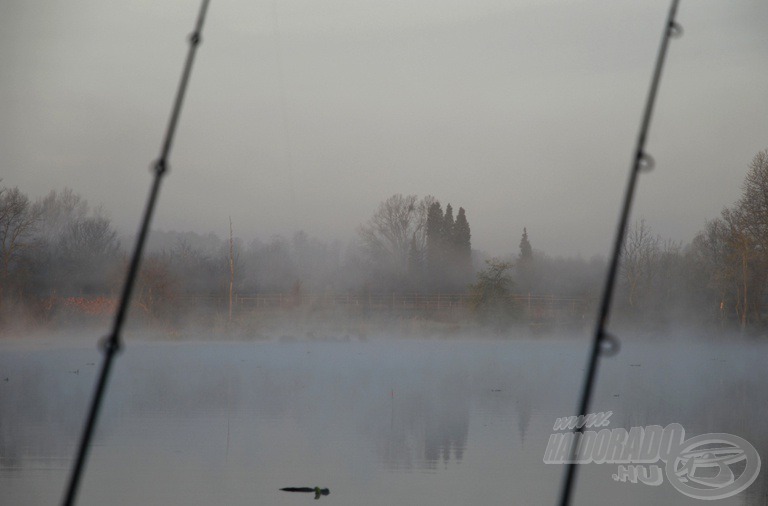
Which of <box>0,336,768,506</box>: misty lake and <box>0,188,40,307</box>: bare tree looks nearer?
<box>0,336,768,506</box>: misty lake

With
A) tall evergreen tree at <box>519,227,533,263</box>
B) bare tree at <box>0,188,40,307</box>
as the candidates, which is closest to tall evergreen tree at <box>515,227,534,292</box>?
tall evergreen tree at <box>519,227,533,263</box>

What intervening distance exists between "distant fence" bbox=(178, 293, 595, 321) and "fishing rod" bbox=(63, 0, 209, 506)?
36.6 metres

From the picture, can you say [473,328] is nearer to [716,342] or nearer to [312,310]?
[312,310]

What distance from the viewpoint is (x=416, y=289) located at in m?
40.7

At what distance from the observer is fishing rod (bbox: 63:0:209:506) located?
2.18 metres

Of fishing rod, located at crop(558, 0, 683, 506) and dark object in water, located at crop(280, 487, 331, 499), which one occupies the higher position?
fishing rod, located at crop(558, 0, 683, 506)

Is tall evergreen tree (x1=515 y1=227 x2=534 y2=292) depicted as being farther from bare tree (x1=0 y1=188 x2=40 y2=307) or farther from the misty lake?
bare tree (x1=0 y1=188 x2=40 y2=307)

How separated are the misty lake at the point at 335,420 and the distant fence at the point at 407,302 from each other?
1.85 meters

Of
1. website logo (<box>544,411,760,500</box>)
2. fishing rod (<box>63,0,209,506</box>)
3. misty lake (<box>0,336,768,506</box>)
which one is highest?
fishing rod (<box>63,0,209,506</box>)

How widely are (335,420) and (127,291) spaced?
17.5 meters

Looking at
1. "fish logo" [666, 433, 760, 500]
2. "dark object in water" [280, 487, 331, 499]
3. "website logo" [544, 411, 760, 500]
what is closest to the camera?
"dark object in water" [280, 487, 331, 499]

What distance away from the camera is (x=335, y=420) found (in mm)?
19422

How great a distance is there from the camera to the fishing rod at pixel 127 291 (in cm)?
218

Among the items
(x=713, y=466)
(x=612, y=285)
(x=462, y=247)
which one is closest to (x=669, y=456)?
(x=713, y=466)
